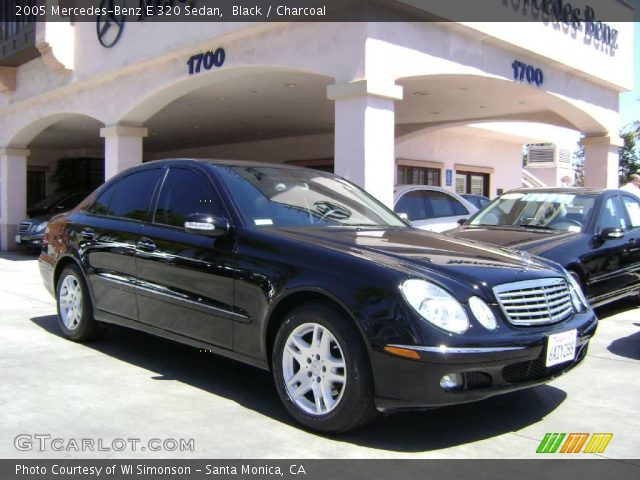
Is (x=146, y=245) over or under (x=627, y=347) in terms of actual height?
over

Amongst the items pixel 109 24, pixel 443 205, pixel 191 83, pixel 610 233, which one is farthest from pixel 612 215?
pixel 109 24

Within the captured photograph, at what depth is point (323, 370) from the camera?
3807mm

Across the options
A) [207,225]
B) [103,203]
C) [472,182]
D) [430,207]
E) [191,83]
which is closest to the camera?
[207,225]

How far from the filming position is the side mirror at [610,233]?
7047 millimetres

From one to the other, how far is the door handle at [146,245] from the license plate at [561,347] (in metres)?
2.91

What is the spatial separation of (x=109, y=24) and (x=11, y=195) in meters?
6.91

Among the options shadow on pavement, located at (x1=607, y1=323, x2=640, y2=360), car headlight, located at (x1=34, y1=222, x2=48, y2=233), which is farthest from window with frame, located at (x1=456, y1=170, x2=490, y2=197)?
shadow on pavement, located at (x1=607, y1=323, x2=640, y2=360)

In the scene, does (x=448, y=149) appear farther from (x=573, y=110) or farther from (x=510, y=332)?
(x=510, y=332)

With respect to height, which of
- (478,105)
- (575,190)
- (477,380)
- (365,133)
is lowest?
(477,380)

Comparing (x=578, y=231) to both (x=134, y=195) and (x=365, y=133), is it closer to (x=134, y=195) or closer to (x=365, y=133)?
(x=365, y=133)

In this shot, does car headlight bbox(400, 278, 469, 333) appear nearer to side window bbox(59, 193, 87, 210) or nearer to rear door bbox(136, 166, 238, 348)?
rear door bbox(136, 166, 238, 348)

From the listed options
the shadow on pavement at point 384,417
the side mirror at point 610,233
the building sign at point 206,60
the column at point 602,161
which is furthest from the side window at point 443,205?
the shadow on pavement at point 384,417

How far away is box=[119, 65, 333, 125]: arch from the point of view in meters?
9.95

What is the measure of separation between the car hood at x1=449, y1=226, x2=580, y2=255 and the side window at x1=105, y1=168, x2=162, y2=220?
9.12 ft
